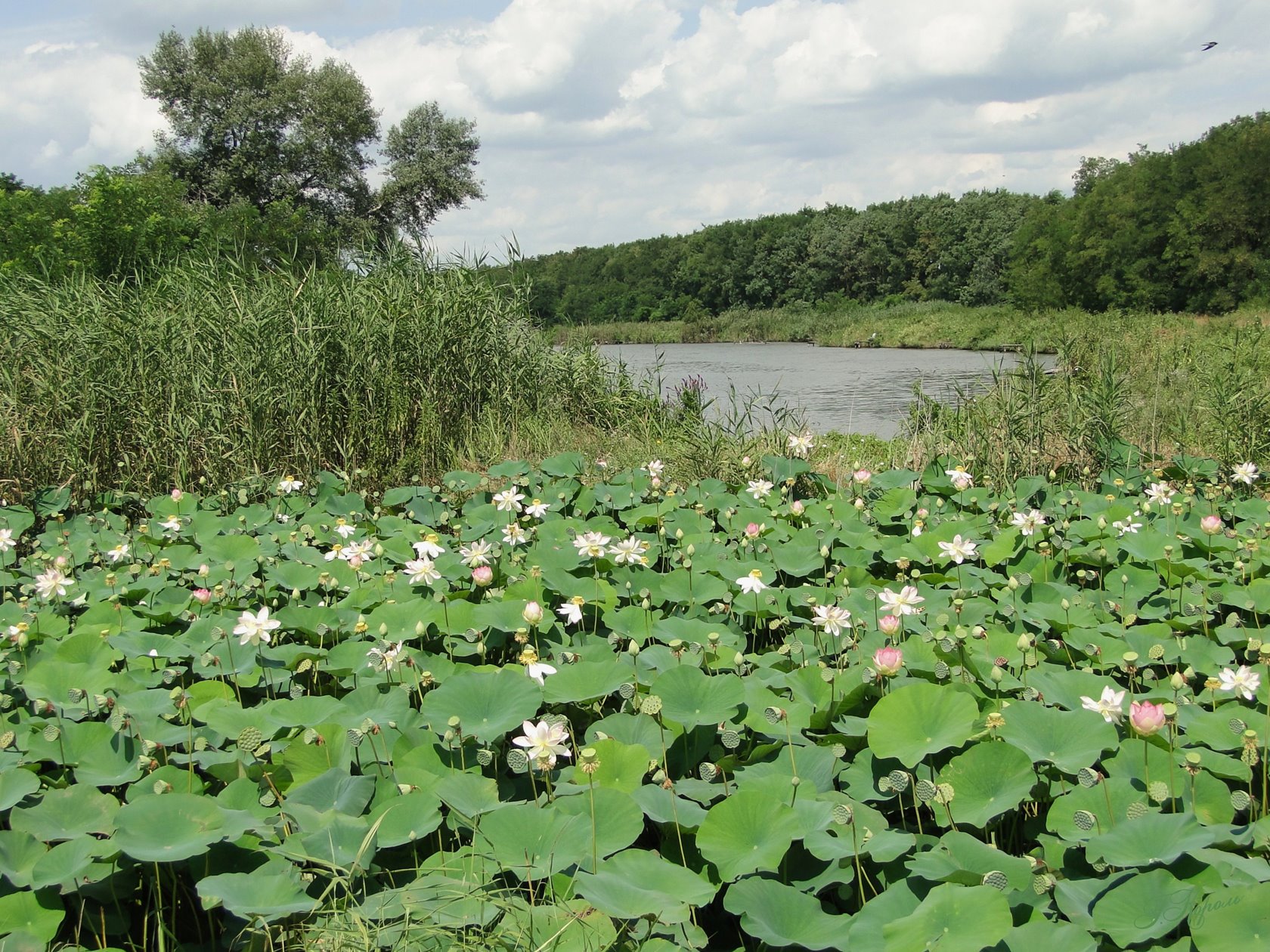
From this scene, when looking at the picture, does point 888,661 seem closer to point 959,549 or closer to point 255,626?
point 959,549

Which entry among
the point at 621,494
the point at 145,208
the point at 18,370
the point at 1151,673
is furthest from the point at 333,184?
the point at 1151,673

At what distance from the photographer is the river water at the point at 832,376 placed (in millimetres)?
7355

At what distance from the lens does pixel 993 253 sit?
47.2 metres

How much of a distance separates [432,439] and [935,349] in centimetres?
2251

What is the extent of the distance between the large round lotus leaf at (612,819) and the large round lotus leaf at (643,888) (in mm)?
35

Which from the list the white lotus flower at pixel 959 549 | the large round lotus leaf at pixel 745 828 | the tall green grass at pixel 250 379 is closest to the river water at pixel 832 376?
the tall green grass at pixel 250 379

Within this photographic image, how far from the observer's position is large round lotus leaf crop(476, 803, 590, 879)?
1358mm

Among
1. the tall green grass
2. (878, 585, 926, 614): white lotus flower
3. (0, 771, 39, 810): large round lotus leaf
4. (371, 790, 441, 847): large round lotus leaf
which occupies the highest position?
the tall green grass

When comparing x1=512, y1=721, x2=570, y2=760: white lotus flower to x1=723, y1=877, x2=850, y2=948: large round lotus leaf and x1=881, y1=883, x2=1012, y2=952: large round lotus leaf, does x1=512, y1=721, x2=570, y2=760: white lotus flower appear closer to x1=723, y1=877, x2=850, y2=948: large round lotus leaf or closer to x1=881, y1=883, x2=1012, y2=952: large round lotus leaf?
x1=723, y1=877, x2=850, y2=948: large round lotus leaf

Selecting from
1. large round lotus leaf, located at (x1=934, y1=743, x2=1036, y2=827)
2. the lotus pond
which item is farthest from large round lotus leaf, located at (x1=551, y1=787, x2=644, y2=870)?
large round lotus leaf, located at (x1=934, y1=743, x2=1036, y2=827)

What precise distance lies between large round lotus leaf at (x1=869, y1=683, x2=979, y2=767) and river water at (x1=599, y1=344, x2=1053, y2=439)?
3.44 metres

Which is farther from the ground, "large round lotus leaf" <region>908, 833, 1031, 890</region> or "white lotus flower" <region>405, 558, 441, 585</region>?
"white lotus flower" <region>405, 558, 441, 585</region>

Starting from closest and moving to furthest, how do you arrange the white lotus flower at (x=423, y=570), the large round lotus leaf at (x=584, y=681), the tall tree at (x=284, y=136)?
the large round lotus leaf at (x=584, y=681) < the white lotus flower at (x=423, y=570) < the tall tree at (x=284, y=136)

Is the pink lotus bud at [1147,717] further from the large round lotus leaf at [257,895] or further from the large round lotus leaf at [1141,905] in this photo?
the large round lotus leaf at [257,895]
